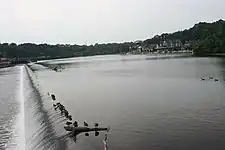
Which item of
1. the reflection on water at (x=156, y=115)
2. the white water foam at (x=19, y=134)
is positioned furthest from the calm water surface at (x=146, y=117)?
the white water foam at (x=19, y=134)

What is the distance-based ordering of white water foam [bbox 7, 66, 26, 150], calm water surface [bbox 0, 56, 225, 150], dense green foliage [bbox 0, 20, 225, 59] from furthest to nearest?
dense green foliage [bbox 0, 20, 225, 59] → white water foam [bbox 7, 66, 26, 150] → calm water surface [bbox 0, 56, 225, 150]

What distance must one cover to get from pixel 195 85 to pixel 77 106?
46.5 ft

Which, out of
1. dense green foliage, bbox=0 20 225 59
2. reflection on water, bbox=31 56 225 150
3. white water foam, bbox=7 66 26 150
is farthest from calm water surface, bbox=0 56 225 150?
dense green foliage, bbox=0 20 225 59

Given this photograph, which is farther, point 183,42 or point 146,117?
point 183,42

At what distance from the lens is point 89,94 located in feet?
107

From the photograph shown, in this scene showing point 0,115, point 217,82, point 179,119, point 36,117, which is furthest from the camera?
point 217,82

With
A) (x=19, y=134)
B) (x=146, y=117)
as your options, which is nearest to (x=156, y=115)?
(x=146, y=117)

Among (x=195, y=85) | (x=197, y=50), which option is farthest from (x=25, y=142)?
(x=197, y=50)

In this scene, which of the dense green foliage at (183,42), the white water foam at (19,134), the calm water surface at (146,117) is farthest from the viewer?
the dense green foliage at (183,42)

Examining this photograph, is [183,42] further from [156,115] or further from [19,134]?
[19,134]

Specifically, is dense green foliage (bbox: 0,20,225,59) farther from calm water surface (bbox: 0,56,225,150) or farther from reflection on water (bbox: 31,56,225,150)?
calm water surface (bbox: 0,56,225,150)

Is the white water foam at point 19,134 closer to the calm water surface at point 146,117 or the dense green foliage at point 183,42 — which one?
the calm water surface at point 146,117

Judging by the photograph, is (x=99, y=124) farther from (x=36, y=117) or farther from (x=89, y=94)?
(x=89, y=94)

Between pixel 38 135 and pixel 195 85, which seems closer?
pixel 38 135
